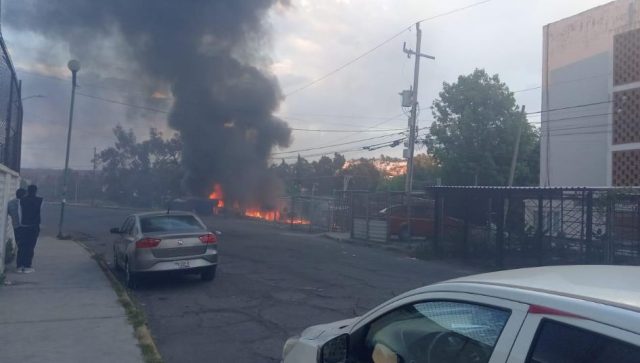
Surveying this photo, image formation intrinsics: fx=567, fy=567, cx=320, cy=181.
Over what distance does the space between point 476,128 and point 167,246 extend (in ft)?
86.3

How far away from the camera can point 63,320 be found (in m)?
7.39

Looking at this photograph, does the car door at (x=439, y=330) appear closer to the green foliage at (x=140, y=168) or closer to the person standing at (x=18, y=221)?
the person standing at (x=18, y=221)

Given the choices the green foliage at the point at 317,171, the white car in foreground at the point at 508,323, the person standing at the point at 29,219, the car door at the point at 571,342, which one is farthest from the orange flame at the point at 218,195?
the car door at the point at 571,342

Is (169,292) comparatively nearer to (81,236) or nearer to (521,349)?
(521,349)

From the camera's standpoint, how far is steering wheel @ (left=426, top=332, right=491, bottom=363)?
2.29m

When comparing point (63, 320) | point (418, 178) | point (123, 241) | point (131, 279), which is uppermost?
point (418, 178)

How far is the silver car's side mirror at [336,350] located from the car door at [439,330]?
0.03 metres

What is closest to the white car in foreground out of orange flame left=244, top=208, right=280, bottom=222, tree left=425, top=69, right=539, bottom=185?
tree left=425, top=69, right=539, bottom=185

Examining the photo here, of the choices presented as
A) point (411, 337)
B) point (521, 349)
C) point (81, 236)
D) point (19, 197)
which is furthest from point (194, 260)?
point (81, 236)

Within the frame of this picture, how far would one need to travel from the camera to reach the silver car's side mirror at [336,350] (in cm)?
311

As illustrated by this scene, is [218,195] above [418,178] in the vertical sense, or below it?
below

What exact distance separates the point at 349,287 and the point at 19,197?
6.68 meters

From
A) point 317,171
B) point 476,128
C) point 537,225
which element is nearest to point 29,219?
point 537,225

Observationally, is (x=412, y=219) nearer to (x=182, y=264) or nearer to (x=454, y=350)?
(x=182, y=264)
